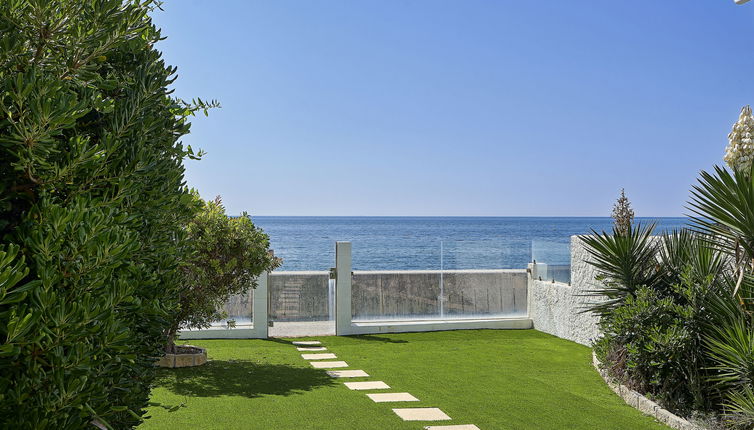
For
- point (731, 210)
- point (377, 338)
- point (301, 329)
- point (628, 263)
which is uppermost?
point (731, 210)

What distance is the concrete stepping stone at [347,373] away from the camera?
8.84 m

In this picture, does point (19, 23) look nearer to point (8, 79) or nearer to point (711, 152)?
point (8, 79)

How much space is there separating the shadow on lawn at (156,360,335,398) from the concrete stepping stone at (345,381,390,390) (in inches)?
11.8

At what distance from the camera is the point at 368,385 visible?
8.25m

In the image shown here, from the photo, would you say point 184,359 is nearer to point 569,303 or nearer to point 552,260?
point 569,303

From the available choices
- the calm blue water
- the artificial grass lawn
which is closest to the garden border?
the artificial grass lawn

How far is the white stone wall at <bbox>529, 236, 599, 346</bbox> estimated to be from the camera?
11.0 metres

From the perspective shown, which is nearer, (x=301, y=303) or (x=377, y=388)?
(x=377, y=388)

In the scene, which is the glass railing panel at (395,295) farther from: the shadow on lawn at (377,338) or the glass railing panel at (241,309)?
the glass railing panel at (241,309)

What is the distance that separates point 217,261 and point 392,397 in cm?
327

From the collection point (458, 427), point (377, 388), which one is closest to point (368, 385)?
point (377, 388)

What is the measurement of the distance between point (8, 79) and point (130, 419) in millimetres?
1680

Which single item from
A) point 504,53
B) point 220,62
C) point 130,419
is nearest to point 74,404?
point 130,419

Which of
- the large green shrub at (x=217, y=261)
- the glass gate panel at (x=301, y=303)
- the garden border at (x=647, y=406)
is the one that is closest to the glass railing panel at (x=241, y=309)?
the glass gate panel at (x=301, y=303)
